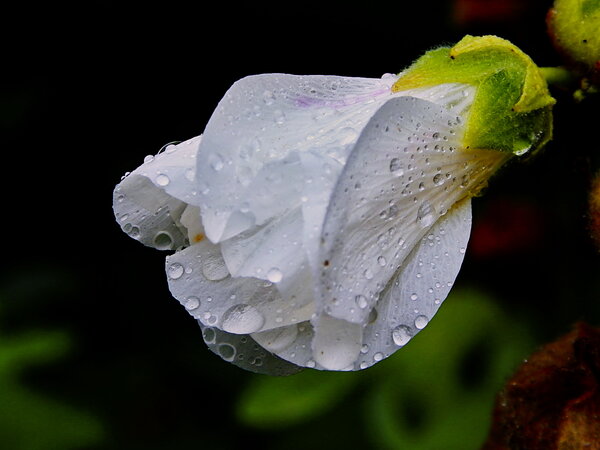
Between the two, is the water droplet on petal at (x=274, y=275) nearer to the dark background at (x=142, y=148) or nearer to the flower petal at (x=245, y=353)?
the flower petal at (x=245, y=353)

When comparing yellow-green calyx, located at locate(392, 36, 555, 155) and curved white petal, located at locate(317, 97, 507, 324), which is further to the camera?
yellow-green calyx, located at locate(392, 36, 555, 155)

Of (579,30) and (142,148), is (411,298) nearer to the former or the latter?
(579,30)

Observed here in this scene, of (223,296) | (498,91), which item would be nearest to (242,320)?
(223,296)

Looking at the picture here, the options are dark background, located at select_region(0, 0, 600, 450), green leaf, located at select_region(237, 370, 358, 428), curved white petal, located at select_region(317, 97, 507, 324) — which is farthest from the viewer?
dark background, located at select_region(0, 0, 600, 450)

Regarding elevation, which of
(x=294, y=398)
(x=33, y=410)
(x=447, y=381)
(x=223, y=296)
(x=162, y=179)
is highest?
(x=162, y=179)

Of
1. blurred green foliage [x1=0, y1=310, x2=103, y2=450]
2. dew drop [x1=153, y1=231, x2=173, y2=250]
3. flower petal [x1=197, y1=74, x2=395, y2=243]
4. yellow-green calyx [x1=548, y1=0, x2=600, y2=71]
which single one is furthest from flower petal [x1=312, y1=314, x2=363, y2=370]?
blurred green foliage [x1=0, y1=310, x2=103, y2=450]

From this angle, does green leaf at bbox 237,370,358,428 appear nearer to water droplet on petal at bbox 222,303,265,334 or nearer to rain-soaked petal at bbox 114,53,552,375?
rain-soaked petal at bbox 114,53,552,375
